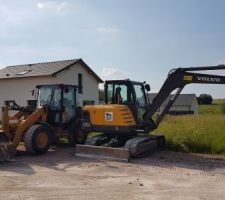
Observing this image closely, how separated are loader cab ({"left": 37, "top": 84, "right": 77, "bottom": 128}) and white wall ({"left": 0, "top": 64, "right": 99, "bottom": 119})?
51.4 ft

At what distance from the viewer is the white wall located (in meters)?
32.2

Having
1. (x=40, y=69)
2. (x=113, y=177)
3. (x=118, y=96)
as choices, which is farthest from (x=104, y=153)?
(x=40, y=69)

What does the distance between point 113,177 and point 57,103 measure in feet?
20.9

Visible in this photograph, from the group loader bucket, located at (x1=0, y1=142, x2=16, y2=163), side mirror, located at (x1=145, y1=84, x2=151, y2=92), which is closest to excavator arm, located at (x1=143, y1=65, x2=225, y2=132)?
side mirror, located at (x1=145, y1=84, x2=151, y2=92)

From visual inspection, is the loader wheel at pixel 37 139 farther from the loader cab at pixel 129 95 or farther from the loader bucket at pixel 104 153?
the loader cab at pixel 129 95

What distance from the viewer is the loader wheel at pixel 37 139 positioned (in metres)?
13.6

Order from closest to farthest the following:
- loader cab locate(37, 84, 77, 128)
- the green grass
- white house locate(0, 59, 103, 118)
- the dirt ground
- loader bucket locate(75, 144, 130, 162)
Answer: the dirt ground
loader bucket locate(75, 144, 130, 162)
the green grass
loader cab locate(37, 84, 77, 128)
white house locate(0, 59, 103, 118)

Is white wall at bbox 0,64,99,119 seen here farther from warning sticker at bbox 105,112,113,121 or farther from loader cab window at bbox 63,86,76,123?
warning sticker at bbox 105,112,113,121

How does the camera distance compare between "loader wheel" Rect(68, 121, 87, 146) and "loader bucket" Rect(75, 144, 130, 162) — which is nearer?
"loader bucket" Rect(75, 144, 130, 162)

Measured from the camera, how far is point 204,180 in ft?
31.4

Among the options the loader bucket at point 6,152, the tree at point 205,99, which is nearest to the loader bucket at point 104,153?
the loader bucket at point 6,152

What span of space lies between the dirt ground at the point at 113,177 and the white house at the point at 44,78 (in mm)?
18818

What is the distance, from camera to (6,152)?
1259cm

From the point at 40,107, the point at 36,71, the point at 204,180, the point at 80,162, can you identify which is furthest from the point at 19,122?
the point at 36,71
